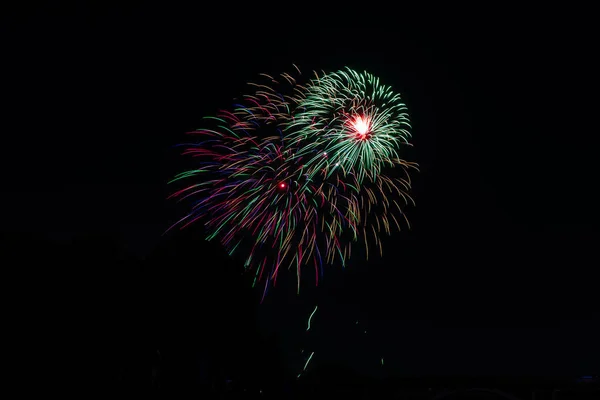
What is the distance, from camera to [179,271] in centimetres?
4106

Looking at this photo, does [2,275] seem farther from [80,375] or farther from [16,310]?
[80,375]

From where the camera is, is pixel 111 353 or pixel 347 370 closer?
pixel 111 353

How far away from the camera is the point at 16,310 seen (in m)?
28.4

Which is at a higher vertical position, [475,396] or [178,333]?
[475,396]

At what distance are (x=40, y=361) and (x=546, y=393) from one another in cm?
4572

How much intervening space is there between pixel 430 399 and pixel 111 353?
Answer: 37355mm

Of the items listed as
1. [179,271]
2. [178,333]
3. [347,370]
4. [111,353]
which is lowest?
[111,353]

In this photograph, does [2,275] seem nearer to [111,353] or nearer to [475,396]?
[111,353]

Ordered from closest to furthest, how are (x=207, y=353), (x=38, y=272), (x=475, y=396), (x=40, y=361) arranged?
(x=40, y=361), (x=38, y=272), (x=207, y=353), (x=475, y=396)

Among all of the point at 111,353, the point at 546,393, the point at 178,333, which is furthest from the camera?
the point at 546,393

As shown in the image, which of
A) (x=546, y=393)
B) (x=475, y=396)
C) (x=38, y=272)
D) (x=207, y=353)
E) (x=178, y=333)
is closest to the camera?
(x=38, y=272)

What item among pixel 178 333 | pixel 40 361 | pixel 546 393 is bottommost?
pixel 40 361

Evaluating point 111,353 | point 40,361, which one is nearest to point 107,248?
point 111,353

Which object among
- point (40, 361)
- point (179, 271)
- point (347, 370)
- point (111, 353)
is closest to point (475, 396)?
point (347, 370)
